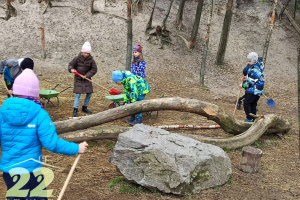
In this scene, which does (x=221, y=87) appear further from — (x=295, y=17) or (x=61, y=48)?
(x=295, y=17)

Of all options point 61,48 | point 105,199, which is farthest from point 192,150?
point 61,48

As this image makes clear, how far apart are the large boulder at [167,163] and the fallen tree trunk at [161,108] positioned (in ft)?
4.53

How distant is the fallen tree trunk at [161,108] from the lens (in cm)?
568

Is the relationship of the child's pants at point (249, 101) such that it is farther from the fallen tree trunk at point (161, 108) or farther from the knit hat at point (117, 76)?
the knit hat at point (117, 76)

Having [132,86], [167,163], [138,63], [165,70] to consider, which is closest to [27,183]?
[167,163]

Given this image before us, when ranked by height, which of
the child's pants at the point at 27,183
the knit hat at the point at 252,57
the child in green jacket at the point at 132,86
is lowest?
the child's pants at the point at 27,183

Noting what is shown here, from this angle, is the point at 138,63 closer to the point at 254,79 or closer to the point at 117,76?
the point at 117,76

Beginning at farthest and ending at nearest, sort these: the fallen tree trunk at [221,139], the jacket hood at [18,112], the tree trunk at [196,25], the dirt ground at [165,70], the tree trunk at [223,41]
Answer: the tree trunk at [196,25] < the tree trunk at [223,41] < the fallen tree trunk at [221,139] < the dirt ground at [165,70] < the jacket hood at [18,112]

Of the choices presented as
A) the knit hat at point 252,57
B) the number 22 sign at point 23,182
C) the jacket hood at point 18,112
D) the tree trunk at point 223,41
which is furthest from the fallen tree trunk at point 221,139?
the tree trunk at point 223,41

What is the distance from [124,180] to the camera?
179 inches

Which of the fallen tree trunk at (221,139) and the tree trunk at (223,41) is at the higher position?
the tree trunk at (223,41)

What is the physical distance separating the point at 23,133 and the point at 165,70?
34.3ft

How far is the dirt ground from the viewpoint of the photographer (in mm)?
4688

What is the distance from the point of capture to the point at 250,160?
5.11 metres
